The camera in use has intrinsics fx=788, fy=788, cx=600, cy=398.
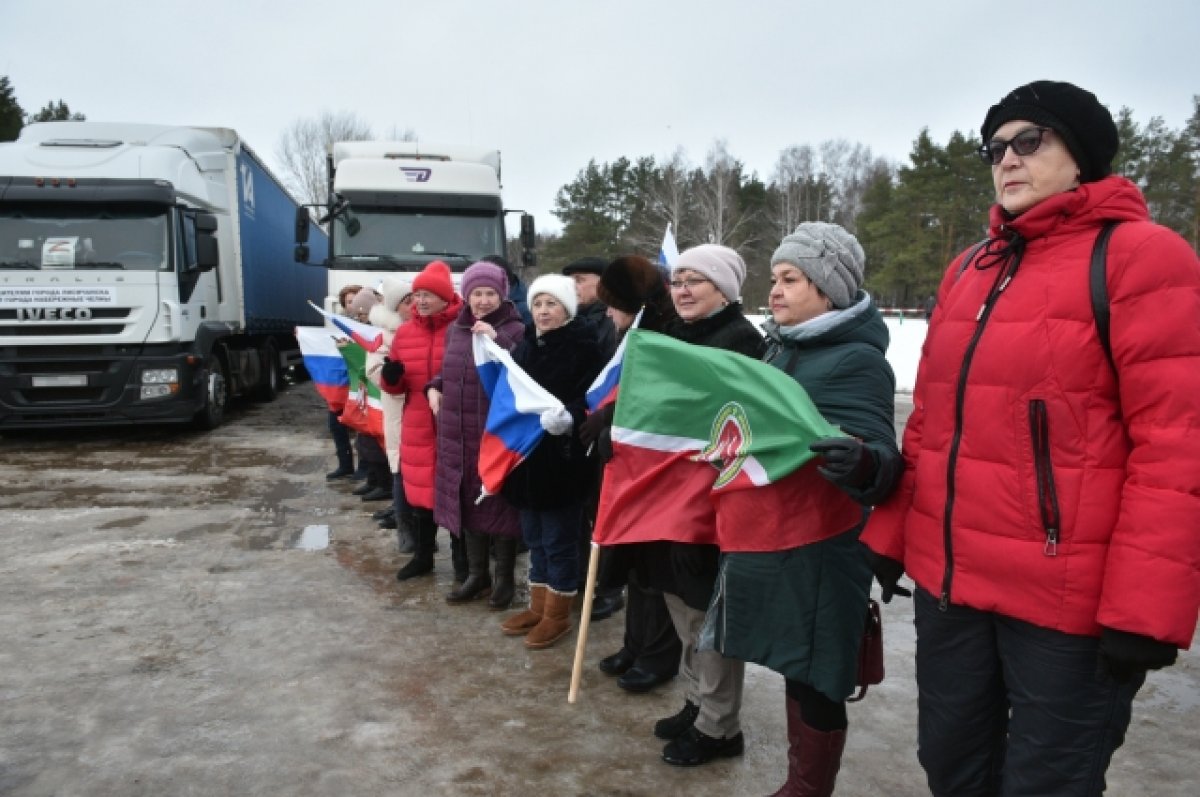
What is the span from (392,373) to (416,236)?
5603mm

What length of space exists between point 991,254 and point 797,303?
2.17 feet

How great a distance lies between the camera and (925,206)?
4300 centimetres

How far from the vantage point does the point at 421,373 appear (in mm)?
4879

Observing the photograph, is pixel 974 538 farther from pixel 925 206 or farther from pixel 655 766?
pixel 925 206

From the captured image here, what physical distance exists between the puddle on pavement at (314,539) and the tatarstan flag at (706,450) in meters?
3.34

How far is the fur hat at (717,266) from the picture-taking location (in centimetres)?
305

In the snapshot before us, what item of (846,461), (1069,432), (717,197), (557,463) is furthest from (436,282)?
(717,197)

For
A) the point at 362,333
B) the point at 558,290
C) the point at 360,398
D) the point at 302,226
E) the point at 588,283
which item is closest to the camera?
the point at 558,290

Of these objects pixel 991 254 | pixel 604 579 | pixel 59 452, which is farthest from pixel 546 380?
pixel 59 452

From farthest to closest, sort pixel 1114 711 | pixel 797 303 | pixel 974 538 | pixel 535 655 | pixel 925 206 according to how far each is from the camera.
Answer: pixel 925 206 → pixel 535 655 → pixel 797 303 → pixel 974 538 → pixel 1114 711

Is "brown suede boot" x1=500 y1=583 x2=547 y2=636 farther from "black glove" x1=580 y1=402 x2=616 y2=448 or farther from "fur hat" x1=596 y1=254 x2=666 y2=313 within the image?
"fur hat" x1=596 y1=254 x2=666 y2=313

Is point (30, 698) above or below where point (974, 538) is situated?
below

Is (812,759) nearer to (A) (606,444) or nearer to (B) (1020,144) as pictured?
(A) (606,444)

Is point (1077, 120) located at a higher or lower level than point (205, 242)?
lower
